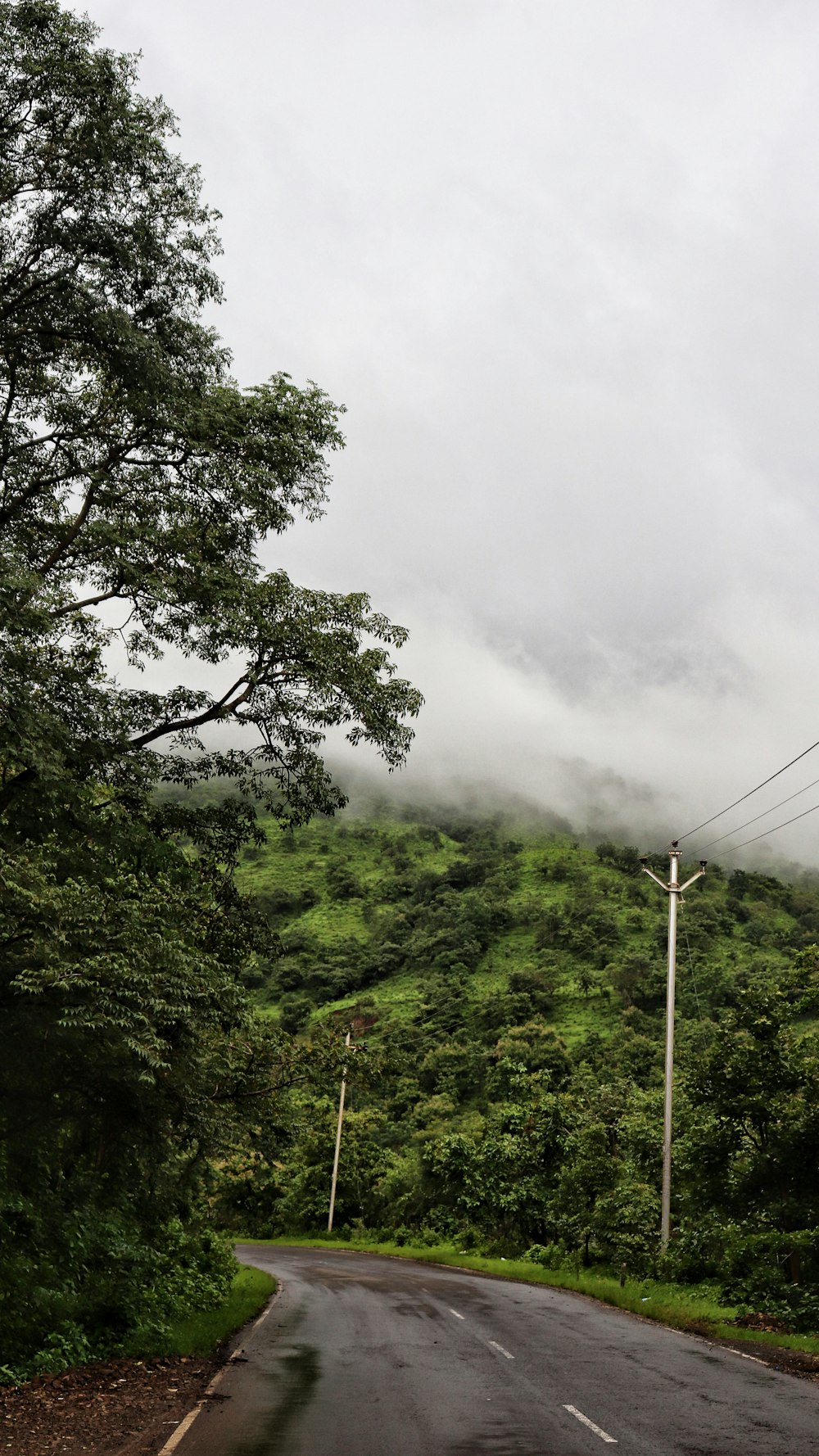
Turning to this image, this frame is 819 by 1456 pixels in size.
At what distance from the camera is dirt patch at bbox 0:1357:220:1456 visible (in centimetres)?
901

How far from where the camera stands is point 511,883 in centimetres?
15412

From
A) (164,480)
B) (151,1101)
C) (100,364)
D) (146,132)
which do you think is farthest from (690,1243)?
(146,132)

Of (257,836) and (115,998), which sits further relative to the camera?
(257,836)

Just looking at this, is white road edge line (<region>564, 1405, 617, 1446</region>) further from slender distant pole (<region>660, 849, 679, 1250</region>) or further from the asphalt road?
slender distant pole (<region>660, 849, 679, 1250</region>)

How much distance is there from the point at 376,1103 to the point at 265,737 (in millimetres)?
71952

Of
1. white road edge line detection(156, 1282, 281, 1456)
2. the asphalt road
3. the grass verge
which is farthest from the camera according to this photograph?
the grass verge

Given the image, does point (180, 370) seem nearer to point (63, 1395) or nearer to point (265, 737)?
point (265, 737)

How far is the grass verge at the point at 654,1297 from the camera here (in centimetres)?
1695

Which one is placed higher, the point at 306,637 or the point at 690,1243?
the point at 306,637

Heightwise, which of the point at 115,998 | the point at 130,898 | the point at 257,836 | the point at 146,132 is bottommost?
the point at 115,998

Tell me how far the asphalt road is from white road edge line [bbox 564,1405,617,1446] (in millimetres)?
43

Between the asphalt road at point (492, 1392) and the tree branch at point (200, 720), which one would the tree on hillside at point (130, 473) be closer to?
the tree branch at point (200, 720)

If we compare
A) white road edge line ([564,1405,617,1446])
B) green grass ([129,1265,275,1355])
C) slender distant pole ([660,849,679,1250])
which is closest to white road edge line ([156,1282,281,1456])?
green grass ([129,1265,275,1355])

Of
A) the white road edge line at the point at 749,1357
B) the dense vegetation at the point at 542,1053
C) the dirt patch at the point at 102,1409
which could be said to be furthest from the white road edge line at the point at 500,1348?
the dense vegetation at the point at 542,1053
